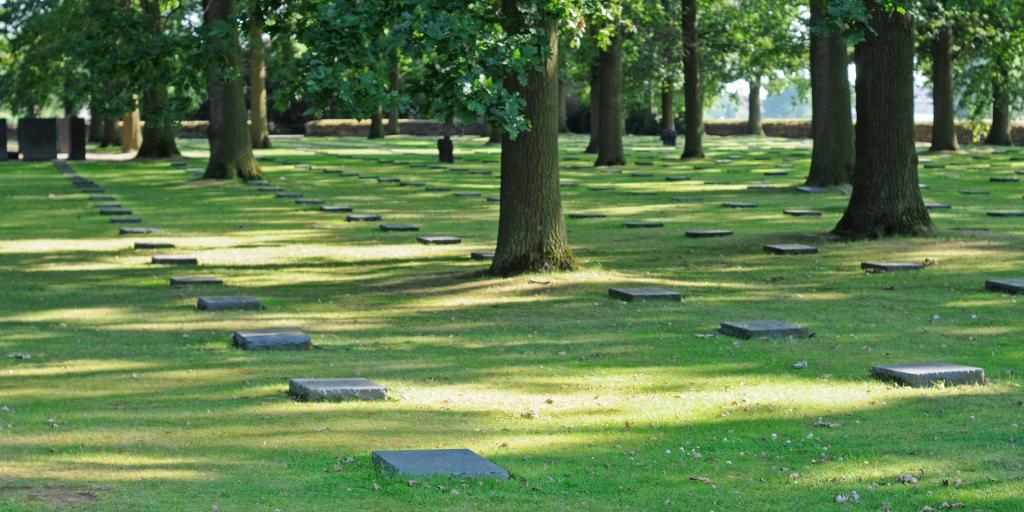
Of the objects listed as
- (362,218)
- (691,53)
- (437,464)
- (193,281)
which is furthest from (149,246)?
(691,53)

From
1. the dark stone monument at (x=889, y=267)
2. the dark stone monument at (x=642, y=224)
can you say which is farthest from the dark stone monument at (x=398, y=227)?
the dark stone monument at (x=889, y=267)

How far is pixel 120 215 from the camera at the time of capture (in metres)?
22.9

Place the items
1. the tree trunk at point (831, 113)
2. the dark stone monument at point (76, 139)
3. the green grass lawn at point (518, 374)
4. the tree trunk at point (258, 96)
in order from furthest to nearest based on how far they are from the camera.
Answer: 1. the tree trunk at point (258, 96)
2. the dark stone monument at point (76, 139)
3. the tree trunk at point (831, 113)
4. the green grass lawn at point (518, 374)

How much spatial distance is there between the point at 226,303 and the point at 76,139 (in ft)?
108

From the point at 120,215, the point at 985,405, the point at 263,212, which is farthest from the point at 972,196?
the point at 985,405

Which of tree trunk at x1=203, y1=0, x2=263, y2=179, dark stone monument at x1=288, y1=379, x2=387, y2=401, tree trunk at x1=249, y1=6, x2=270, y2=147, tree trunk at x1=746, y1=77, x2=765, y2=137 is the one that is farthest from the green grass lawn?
tree trunk at x1=746, y1=77, x2=765, y2=137

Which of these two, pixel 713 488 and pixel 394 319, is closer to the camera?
pixel 713 488

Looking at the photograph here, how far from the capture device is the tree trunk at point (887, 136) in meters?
17.1

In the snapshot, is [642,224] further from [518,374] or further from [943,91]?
[943,91]

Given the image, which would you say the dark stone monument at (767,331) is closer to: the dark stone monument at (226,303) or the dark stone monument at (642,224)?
the dark stone monument at (226,303)

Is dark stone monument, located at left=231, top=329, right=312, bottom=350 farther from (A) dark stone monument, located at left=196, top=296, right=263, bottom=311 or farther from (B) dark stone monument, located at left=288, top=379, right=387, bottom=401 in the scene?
(A) dark stone monument, located at left=196, top=296, right=263, bottom=311

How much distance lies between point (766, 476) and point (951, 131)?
39745mm

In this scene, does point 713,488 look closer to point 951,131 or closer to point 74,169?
point 74,169

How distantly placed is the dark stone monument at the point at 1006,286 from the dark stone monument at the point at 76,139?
113ft
